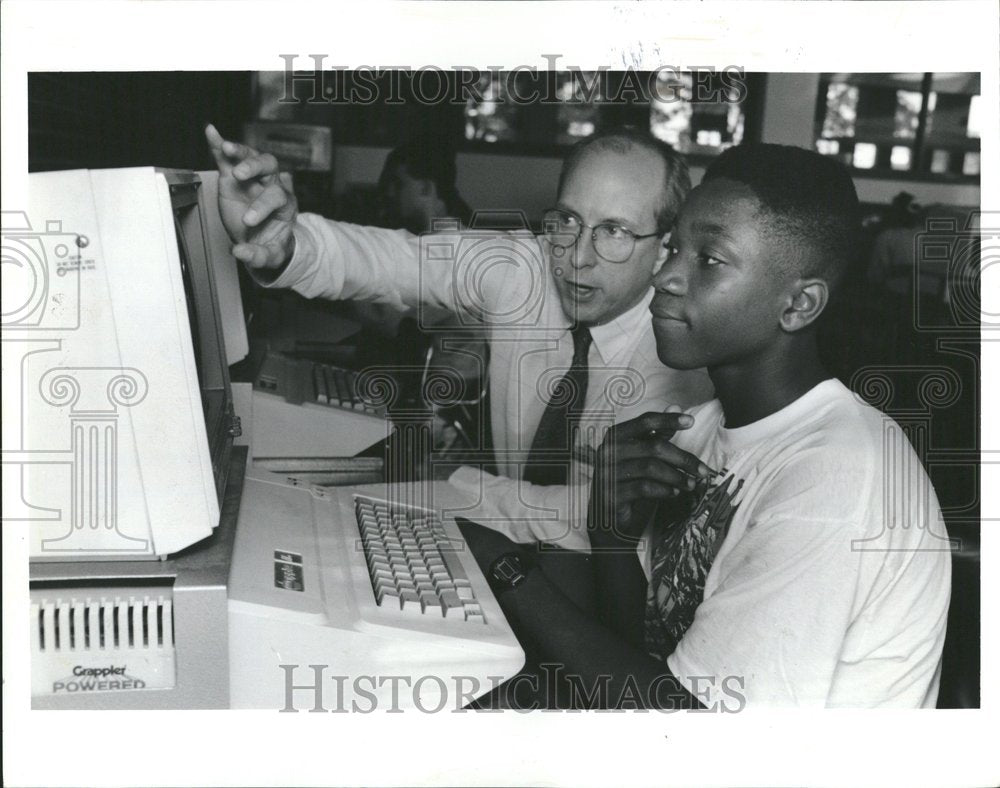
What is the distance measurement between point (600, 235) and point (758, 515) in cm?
75

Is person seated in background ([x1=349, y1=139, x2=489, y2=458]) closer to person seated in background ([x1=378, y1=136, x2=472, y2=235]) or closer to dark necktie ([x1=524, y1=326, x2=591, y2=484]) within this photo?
person seated in background ([x1=378, y1=136, x2=472, y2=235])

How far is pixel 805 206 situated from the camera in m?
1.28

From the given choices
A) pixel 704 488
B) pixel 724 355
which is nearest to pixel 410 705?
pixel 704 488

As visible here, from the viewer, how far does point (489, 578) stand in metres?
1.34

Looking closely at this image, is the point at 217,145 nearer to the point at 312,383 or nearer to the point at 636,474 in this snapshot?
the point at 312,383

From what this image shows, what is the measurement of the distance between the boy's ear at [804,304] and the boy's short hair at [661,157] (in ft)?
1.63

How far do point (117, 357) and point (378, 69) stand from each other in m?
0.64

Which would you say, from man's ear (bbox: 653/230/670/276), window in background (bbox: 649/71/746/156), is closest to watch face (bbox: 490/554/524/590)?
man's ear (bbox: 653/230/670/276)

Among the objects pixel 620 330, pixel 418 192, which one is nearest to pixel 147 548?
pixel 620 330

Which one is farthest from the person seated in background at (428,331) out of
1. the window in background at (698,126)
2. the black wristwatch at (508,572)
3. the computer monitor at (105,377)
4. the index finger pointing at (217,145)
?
the window in background at (698,126)

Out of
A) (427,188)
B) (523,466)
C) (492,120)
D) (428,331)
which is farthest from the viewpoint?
(492,120)

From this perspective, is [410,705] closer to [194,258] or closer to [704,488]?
[704,488]

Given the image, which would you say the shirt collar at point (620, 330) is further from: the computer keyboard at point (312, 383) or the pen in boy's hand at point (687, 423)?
the computer keyboard at point (312, 383)

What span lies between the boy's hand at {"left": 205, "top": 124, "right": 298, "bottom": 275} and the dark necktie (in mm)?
593
